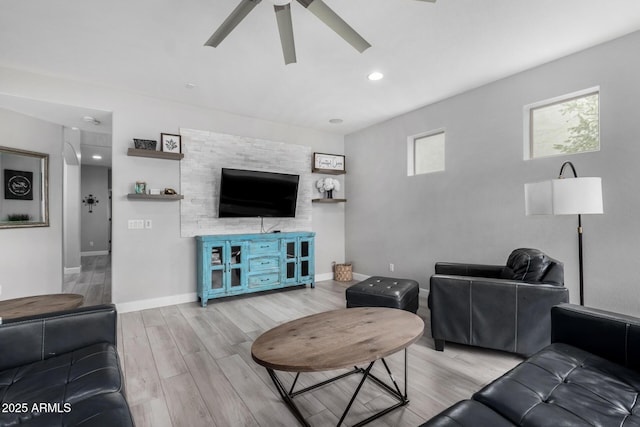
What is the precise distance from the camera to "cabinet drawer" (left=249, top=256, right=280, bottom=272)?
4270mm

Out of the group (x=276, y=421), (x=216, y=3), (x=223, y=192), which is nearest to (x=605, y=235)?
(x=276, y=421)

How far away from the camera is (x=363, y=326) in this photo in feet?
6.20

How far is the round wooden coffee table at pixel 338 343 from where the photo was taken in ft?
4.77

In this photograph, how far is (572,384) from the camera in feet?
4.39

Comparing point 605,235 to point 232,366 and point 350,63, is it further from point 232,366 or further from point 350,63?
point 232,366

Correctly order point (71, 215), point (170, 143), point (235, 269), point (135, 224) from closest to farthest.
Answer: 1. point (135, 224)
2. point (170, 143)
3. point (235, 269)
4. point (71, 215)

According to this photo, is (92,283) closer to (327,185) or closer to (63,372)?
(327,185)

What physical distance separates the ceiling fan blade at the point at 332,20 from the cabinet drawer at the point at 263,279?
3.20 metres

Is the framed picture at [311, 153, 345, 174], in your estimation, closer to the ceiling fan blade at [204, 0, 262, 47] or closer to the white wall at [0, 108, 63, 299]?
the ceiling fan blade at [204, 0, 262, 47]

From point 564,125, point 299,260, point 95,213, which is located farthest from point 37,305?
point 95,213

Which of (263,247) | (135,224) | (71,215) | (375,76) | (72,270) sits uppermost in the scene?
(375,76)

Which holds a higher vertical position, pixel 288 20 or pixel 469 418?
pixel 288 20

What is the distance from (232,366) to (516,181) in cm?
330

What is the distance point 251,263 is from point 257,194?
102 cm
